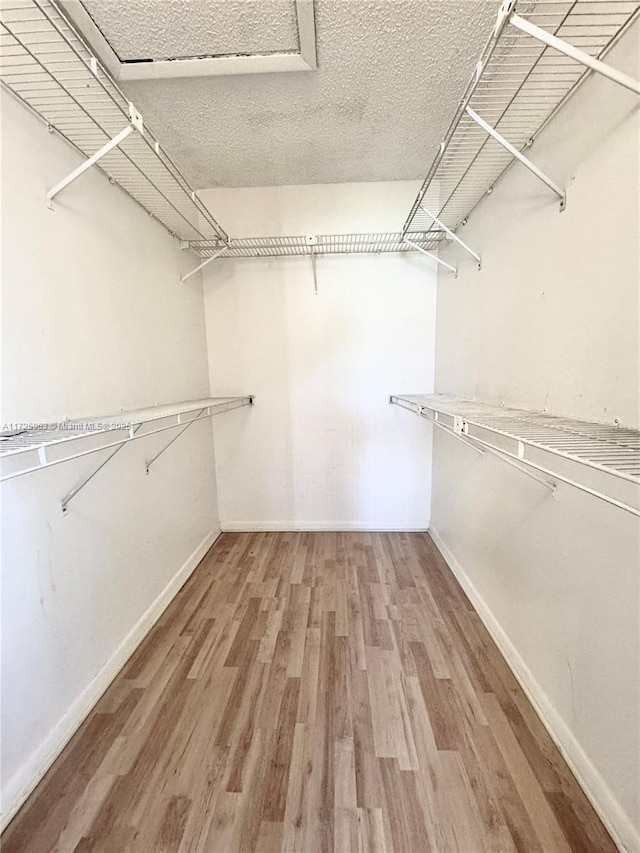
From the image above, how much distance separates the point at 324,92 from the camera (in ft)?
4.65

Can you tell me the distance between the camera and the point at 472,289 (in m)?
1.85

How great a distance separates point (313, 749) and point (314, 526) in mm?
1598

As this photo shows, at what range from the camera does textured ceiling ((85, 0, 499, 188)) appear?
1091 millimetres

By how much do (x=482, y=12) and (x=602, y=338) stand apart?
1.10 m

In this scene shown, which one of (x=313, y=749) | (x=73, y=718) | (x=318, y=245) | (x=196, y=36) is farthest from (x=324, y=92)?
(x=73, y=718)

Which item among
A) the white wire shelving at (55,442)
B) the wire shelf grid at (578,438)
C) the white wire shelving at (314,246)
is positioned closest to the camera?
the wire shelf grid at (578,438)

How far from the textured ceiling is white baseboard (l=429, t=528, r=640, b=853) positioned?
2256 millimetres

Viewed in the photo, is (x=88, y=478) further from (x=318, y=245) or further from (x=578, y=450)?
(x=318, y=245)

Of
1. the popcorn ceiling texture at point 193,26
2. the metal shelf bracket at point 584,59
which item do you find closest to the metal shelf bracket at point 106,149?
the popcorn ceiling texture at point 193,26

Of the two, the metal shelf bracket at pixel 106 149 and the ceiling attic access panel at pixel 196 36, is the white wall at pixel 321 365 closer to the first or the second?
the ceiling attic access panel at pixel 196 36

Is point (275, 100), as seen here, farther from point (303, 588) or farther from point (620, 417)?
point (303, 588)

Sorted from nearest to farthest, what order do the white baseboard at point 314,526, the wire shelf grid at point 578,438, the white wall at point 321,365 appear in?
the wire shelf grid at point 578,438, the white wall at point 321,365, the white baseboard at point 314,526

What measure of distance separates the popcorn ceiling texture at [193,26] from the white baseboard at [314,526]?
2547mm

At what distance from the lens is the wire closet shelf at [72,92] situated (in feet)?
2.92
